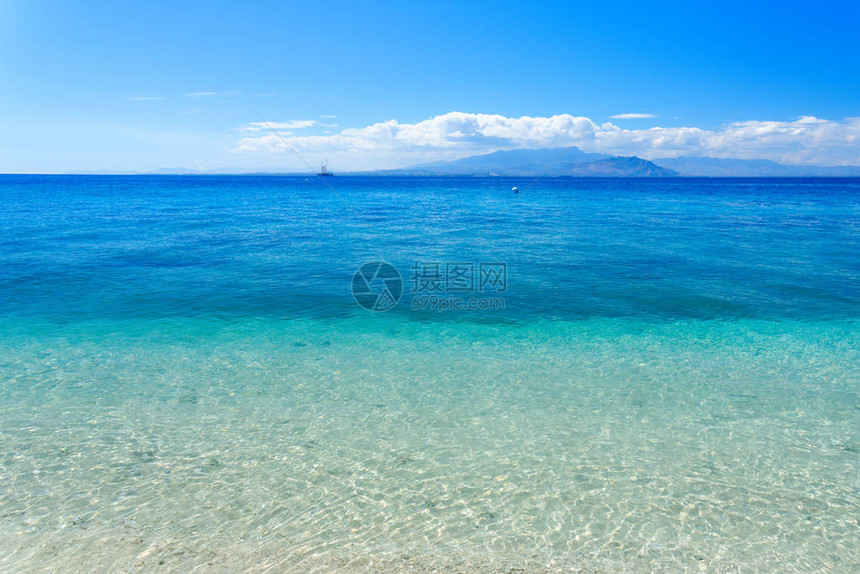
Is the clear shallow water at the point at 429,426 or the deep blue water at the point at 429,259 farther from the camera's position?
the deep blue water at the point at 429,259

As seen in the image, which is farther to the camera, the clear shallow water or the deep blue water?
the deep blue water

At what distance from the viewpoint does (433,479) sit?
8.27m

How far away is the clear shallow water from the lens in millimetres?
6883

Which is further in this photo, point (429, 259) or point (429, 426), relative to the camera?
point (429, 259)

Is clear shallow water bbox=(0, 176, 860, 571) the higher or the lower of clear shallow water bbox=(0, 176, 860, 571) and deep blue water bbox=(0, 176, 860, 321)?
the lower

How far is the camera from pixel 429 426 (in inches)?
394

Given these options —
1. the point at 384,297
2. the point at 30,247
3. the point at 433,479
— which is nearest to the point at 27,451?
the point at 433,479

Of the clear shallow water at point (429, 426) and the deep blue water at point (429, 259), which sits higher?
the deep blue water at point (429, 259)

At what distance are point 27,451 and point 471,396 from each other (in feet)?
29.4

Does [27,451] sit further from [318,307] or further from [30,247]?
[30,247]

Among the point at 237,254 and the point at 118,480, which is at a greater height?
the point at 237,254

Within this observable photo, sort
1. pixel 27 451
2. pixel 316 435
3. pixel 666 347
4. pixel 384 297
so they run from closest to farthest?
pixel 27 451, pixel 316 435, pixel 666 347, pixel 384 297

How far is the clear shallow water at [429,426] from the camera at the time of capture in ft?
22.6

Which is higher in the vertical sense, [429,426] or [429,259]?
[429,259]
